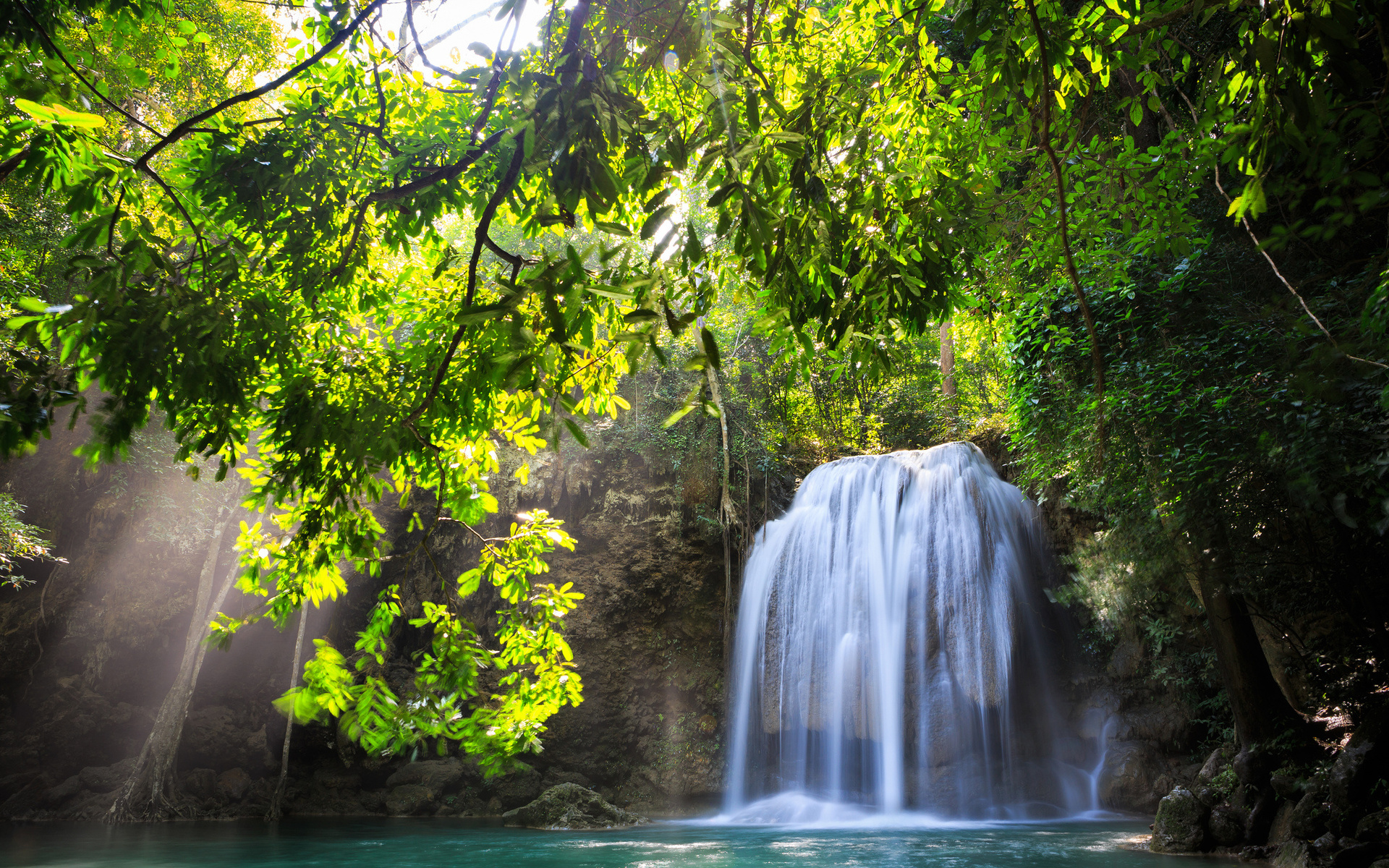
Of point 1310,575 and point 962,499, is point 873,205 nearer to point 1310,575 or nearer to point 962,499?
point 1310,575

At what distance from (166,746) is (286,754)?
6.30 feet

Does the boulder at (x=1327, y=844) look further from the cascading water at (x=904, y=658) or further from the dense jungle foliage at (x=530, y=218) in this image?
the cascading water at (x=904, y=658)

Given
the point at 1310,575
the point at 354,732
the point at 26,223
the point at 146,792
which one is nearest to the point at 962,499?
the point at 1310,575

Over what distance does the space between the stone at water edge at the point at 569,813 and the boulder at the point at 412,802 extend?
2070 mm

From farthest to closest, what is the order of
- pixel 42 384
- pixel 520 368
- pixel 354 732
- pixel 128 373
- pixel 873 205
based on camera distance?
pixel 354 732, pixel 873 205, pixel 128 373, pixel 42 384, pixel 520 368

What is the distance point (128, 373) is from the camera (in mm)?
1559

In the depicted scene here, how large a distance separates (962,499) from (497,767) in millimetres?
12192

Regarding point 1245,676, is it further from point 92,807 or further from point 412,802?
point 92,807

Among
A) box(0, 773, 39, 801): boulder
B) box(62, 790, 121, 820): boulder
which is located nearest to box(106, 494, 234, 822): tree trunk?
box(62, 790, 121, 820): boulder

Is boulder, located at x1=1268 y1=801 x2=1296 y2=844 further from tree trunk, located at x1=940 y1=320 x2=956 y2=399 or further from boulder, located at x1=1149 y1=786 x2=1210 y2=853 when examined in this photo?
tree trunk, located at x1=940 y1=320 x2=956 y2=399

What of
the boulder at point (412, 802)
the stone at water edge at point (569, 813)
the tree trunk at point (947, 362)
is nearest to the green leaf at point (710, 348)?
the stone at water edge at point (569, 813)

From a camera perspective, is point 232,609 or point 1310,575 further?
point 232,609

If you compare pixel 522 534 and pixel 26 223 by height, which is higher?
pixel 26 223

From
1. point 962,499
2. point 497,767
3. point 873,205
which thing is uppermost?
point 962,499
